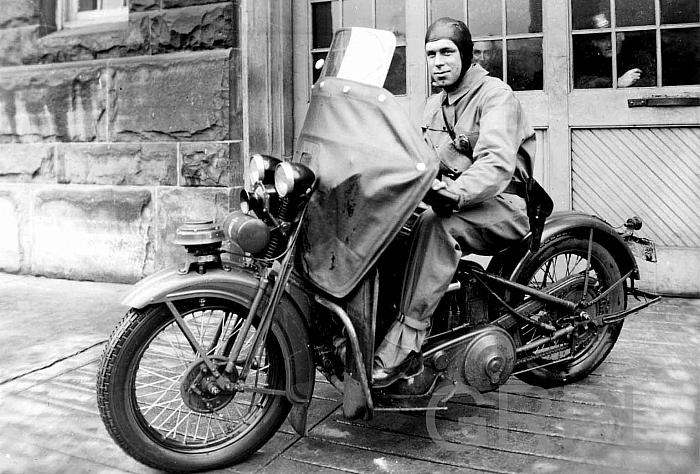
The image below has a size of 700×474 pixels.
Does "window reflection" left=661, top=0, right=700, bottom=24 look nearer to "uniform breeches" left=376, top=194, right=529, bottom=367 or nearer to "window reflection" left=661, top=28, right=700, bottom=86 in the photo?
"window reflection" left=661, top=28, right=700, bottom=86

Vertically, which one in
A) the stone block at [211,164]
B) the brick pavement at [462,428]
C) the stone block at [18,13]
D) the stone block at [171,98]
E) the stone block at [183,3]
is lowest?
the brick pavement at [462,428]

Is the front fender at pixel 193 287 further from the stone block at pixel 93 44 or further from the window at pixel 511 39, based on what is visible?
the stone block at pixel 93 44

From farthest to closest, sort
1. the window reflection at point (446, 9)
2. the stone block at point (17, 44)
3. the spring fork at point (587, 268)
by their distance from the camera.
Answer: the stone block at point (17, 44) < the window reflection at point (446, 9) < the spring fork at point (587, 268)

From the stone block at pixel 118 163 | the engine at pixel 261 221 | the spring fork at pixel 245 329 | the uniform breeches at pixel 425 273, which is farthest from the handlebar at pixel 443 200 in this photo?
the stone block at pixel 118 163

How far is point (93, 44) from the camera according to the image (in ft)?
18.9

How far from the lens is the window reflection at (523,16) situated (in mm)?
5117

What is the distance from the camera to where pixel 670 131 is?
489 centimetres

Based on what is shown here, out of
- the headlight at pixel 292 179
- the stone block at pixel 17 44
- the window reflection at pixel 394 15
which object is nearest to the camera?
the headlight at pixel 292 179

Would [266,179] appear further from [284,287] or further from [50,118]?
[50,118]

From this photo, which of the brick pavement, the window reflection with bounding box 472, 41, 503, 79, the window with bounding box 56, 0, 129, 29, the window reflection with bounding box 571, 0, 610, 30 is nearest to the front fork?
the brick pavement

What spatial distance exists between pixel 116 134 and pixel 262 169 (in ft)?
11.9

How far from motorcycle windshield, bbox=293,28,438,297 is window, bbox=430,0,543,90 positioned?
9.49 ft

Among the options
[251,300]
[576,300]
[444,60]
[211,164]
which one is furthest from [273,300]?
[211,164]

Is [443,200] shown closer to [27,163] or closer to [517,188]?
[517,188]
